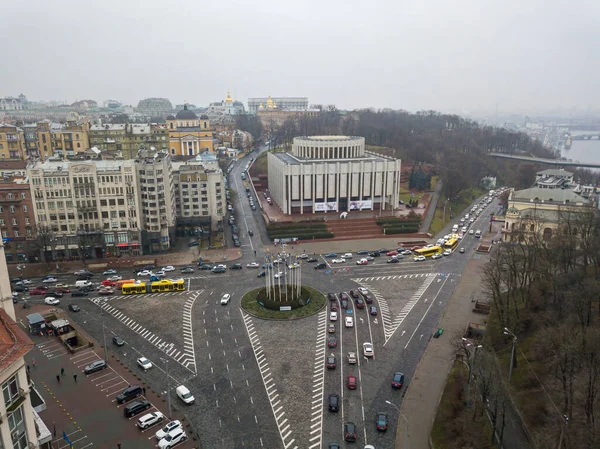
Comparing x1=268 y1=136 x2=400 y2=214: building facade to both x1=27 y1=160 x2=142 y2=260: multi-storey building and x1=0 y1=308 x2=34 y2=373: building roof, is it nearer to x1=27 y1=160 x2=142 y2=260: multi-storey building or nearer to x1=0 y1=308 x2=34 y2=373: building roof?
x1=27 y1=160 x2=142 y2=260: multi-storey building

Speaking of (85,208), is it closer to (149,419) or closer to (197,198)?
(197,198)

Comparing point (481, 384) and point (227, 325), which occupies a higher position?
point (481, 384)

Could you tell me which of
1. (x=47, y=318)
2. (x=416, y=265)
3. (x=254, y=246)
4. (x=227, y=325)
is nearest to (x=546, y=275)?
(x=416, y=265)

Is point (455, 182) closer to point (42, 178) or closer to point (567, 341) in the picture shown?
point (567, 341)

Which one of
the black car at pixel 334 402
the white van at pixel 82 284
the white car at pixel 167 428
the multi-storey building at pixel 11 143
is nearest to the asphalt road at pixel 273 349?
the black car at pixel 334 402

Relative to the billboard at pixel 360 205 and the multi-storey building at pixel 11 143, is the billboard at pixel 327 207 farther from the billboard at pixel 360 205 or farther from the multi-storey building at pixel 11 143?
the multi-storey building at pixel 11 143

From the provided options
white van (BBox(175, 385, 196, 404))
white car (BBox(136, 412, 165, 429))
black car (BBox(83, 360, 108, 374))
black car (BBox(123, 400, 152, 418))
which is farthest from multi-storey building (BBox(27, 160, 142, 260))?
white car (BBox(136, 412, 165, 429))

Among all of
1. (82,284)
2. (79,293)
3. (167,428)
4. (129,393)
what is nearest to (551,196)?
(167,428)
